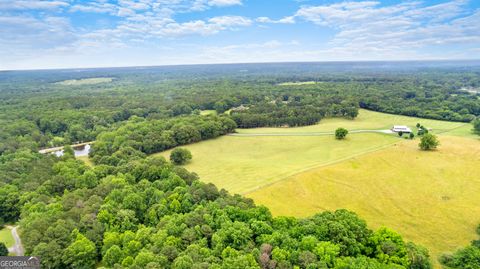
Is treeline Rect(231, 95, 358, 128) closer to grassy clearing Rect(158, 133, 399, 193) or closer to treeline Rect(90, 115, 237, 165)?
treeline Rect(90, 115, 237, 165)

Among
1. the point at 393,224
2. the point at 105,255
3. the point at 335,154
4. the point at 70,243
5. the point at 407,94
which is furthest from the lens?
the point at 407,94

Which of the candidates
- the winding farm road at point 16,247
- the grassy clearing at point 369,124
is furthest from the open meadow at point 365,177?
the winding farm road at point 16,247

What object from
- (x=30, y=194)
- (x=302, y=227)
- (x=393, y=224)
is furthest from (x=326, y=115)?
(x=30, y=194)

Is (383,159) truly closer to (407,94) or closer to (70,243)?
(70,243)

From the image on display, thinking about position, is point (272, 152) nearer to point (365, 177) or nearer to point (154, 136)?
point (365, 177)

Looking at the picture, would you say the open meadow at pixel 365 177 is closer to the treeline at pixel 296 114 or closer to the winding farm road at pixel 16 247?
the treeline at pixel 296 114

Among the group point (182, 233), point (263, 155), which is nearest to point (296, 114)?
point (263, 155)
